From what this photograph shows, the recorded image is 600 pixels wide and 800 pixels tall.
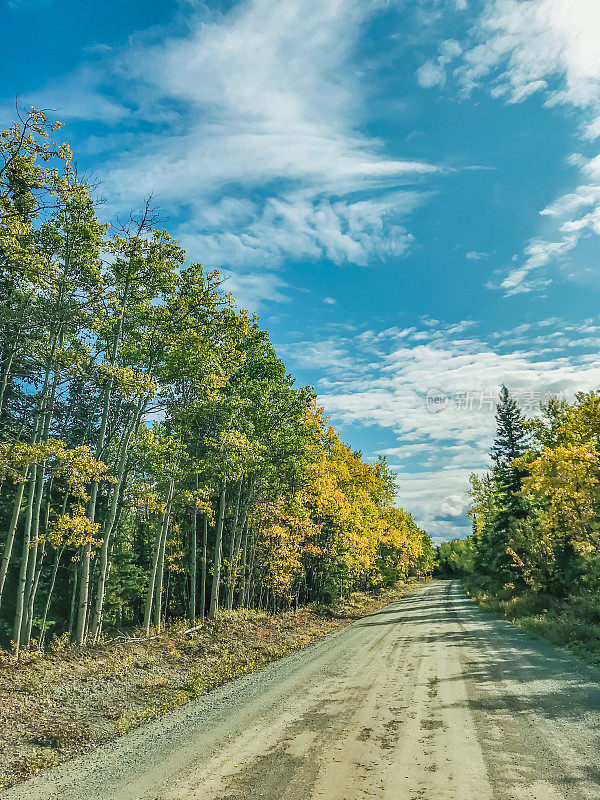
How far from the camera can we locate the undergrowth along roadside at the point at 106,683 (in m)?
7.83

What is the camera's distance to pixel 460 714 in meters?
8.11

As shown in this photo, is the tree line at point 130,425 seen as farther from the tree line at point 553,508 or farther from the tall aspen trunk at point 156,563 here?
the tree line at point 553,508

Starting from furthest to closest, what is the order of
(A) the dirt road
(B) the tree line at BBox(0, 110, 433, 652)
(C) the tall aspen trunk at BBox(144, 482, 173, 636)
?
(C) the tall aspen trunk at BBox(144, 482, 173, 636) → (B) the tree line at BBox(0, 110, 433, 652) → (A) the dirt road

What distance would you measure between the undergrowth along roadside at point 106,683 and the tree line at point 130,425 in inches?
70.8

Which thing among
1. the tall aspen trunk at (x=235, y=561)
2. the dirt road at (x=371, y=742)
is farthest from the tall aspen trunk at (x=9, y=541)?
the tall aspen trunk at (x=235, y=561)

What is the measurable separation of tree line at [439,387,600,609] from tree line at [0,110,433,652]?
10.1 meters

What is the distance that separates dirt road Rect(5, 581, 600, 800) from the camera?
18.3 feet

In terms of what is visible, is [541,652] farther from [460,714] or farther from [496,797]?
[496,797]


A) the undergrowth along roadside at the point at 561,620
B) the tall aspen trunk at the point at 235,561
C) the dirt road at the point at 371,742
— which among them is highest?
the tall aspen trunk at the point at 235,561

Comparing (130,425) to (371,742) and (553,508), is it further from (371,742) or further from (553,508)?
(553,508)

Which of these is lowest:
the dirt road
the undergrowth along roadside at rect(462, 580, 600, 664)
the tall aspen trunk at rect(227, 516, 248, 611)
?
the undergrowth along roadside at rect(462, 580, 600, 664)

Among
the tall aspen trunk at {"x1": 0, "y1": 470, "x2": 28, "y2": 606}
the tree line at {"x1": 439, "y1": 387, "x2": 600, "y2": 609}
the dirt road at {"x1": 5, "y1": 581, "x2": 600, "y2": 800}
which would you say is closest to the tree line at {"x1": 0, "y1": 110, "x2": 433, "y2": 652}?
the tall aspen trunk at {"x1": 0, "y1": 470, "x2": 28, "y2": 606}

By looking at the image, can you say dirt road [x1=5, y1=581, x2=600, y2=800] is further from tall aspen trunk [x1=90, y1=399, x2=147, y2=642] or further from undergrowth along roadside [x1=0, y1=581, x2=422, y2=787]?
tall aspen trunk [x1=90, y1=399, x2=147, y2=642]

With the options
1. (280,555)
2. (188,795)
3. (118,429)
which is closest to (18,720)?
(188,795)
